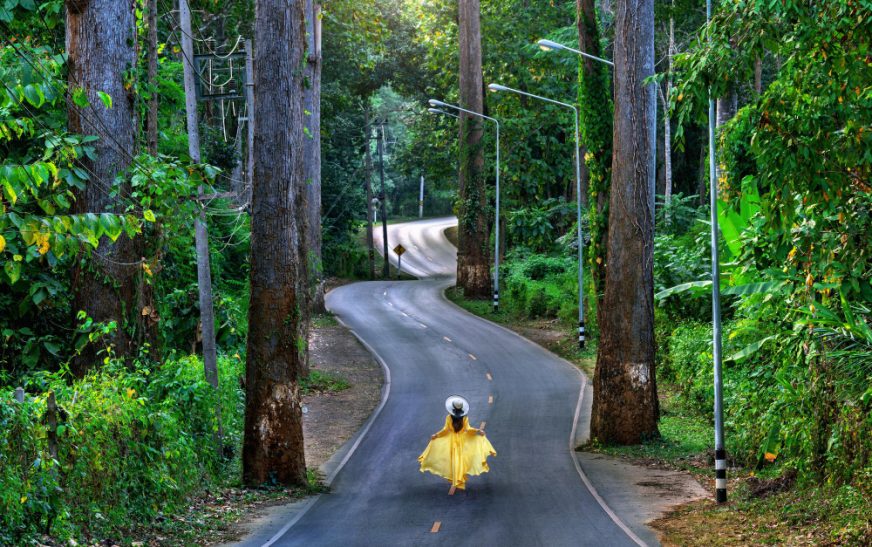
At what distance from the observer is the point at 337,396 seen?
29.8 metres

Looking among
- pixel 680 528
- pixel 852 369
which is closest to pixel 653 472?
pixel 680 528

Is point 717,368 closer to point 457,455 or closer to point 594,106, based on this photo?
point 457,455

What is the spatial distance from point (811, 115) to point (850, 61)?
79cm

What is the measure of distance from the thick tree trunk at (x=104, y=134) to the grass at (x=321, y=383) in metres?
15.6

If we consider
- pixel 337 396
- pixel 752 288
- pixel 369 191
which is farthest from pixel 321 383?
pixel 369 191

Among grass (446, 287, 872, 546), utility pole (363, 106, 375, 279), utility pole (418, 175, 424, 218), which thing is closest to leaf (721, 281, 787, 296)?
grass (446, 287, 872, 546)

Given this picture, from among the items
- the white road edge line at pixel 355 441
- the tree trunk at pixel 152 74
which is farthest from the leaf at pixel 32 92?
the tree trunk at pixel 152 74

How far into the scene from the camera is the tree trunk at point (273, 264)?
17.7 m

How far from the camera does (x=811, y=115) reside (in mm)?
12547

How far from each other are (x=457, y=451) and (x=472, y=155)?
3050cm

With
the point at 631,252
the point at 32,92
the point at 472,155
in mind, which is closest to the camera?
the point at 32,92

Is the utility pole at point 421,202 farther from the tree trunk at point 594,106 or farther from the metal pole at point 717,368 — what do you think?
the metal pole at point 717,368

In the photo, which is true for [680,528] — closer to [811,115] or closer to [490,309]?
[811,115]

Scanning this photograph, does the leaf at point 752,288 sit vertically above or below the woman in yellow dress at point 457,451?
above
